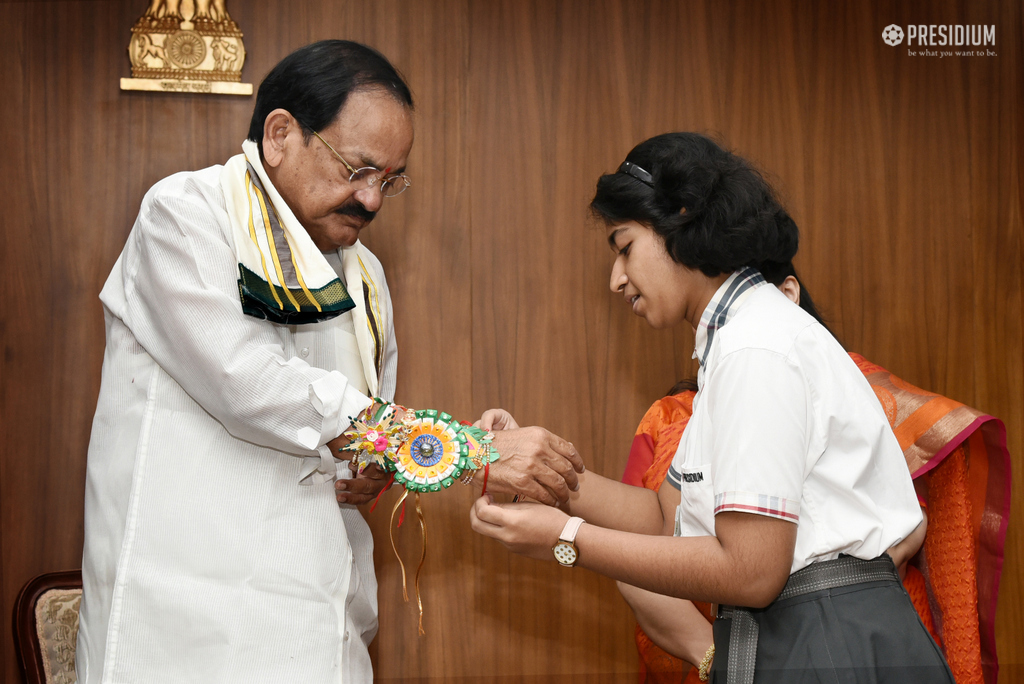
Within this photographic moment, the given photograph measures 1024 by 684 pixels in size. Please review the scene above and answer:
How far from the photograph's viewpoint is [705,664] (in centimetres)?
161

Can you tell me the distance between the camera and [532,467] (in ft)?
5.09

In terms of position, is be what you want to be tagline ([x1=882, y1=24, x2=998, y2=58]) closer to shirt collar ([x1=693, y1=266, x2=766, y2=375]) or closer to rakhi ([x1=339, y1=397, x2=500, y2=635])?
shirt collar ([x1=693, y1=266, x2=766, y2=375])

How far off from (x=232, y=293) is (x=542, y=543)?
71cm

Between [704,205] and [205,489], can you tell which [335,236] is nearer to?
[205,489]

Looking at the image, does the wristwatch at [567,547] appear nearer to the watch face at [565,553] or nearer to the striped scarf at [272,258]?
the watch face at [565,553]

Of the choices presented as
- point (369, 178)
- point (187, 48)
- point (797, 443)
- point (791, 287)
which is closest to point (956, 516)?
point (791, 287)

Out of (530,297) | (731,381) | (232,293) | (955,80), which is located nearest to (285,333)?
(232,293)

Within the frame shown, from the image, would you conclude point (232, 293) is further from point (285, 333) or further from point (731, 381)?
point (731, 381)

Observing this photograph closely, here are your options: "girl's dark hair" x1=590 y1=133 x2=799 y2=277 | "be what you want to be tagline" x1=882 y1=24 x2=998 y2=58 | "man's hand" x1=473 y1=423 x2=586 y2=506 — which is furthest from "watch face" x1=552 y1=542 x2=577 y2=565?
"be what you want to be tagline" x1=882 y1=24 x2=998 y2=58

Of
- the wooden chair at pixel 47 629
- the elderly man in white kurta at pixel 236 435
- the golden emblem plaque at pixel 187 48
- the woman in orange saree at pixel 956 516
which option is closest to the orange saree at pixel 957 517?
the woman in orange saree at pixel 956 516

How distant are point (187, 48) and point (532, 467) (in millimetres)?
1684

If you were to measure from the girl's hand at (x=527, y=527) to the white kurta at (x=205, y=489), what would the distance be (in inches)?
12.8

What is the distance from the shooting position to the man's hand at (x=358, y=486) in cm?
164

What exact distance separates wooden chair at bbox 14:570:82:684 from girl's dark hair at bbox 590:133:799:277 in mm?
1769
